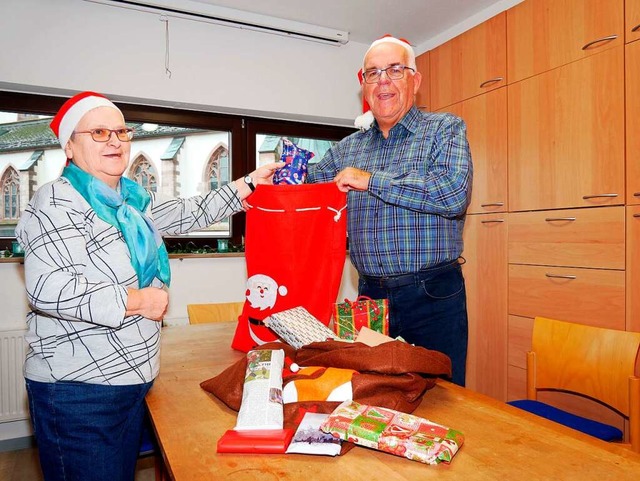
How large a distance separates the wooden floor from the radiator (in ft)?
0.63

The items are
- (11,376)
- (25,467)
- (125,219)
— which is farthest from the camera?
(11,376)

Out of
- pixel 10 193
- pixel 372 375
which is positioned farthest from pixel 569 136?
pixel 10 193

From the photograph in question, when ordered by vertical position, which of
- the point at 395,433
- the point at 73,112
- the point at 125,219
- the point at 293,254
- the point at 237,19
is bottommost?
the point at 395,433

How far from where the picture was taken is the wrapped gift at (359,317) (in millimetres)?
1452

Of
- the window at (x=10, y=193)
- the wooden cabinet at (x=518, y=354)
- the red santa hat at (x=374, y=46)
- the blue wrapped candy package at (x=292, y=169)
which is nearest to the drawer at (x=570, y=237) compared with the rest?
the wooden cabinet at (x=518, y=354)

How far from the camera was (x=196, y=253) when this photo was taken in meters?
3.12

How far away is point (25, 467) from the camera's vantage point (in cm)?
256

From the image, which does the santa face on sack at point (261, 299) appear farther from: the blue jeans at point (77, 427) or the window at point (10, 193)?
the window at point (10, 193)

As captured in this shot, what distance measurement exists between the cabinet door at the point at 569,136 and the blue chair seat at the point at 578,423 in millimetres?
963

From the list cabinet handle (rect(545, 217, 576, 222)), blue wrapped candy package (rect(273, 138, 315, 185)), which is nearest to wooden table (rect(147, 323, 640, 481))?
blue wrapped candy package (rect(273, 138, 315, 185))

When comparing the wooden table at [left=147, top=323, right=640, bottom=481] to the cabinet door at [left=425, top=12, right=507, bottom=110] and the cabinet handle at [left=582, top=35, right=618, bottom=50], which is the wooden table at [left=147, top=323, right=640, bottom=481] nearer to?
the cabinet handle at [left=582, top=35, right=618, bottom=50]

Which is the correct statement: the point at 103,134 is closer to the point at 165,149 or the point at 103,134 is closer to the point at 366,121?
the point at 366,121

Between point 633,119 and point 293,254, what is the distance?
1.61 m

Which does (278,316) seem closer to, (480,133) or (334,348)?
(334,348)
